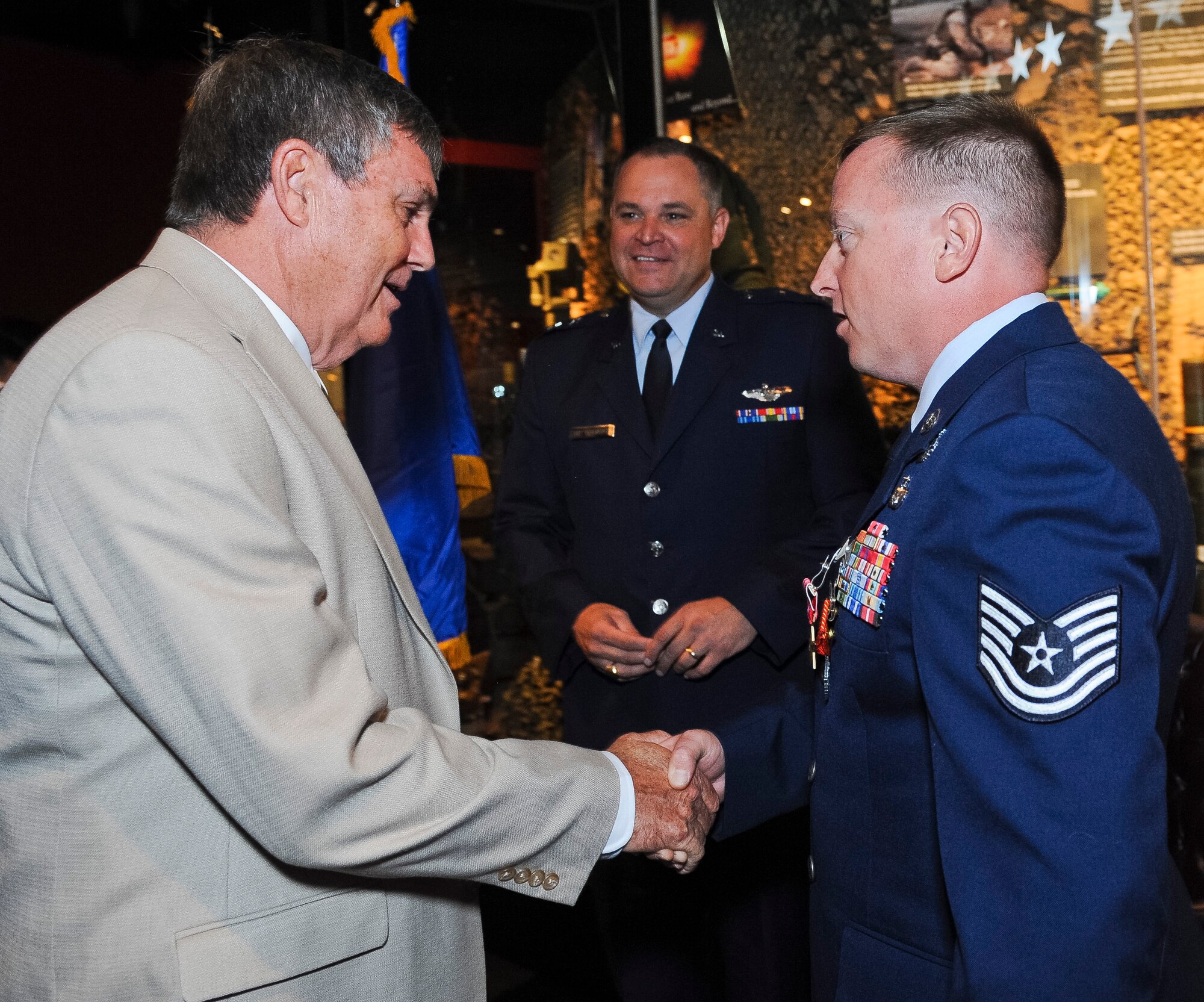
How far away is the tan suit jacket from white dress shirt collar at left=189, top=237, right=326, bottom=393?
0.10 feet

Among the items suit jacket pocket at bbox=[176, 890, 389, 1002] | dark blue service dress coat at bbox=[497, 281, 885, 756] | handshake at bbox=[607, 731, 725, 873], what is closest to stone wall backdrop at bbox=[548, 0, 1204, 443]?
dark blue service dress coat at bbox=[497, 281, 885, 756]

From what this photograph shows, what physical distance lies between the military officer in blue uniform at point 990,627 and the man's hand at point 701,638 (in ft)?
2.27

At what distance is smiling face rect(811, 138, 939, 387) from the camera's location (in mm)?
1256

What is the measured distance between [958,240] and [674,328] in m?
1.20

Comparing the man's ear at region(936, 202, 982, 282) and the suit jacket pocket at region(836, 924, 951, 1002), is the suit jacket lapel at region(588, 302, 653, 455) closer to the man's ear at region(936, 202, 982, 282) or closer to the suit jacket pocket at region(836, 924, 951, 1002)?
the man's ear at region(936, 202, 982, 282)

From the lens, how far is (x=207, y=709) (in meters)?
0.96

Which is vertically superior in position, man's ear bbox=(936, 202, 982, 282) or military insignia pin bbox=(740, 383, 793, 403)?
man's ear bbox=(936, 202, 982, 282)

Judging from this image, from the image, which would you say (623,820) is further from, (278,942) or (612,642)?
(612,642)

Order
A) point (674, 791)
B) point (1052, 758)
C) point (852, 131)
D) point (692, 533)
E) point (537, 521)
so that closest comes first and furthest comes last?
point (1052, 758)
point (674, 791)
point (692, 533)
point (537, 521)
point (852, 131)

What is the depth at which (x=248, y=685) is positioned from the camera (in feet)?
3.13

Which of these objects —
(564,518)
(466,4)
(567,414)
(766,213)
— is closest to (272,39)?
(567,414)

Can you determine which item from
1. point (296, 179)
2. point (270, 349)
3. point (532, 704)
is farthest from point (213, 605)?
point (532, 704)

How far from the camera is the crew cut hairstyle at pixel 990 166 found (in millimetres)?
1211

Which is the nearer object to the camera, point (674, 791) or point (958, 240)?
point (958, 240)
